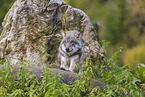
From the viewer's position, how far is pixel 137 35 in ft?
7.14

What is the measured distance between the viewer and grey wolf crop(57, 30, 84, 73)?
4.04m

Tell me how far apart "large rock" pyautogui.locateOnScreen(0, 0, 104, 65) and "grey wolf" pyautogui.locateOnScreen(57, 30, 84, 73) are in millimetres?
317

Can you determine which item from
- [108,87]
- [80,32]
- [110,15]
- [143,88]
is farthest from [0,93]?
[80,32]

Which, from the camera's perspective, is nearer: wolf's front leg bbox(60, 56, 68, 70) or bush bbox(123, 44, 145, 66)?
bush bbox(123, 44, 145, 66)

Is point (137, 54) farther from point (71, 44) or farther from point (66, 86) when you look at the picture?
point (71, 44)

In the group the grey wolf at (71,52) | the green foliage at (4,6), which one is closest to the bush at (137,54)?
the grey wolf at (71,52)

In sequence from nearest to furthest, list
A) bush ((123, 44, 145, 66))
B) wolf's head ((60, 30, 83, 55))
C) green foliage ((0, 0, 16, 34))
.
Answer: bush ((123, 44, 145, 66)), wolf's head ((60, 30, 83, 55)), green foliage ((0, 0, 16, 34))

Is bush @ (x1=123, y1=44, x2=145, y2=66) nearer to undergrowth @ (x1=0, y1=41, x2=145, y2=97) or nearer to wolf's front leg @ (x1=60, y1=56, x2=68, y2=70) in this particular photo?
undergrowth @ (x1=0, y1=41, x2=145, y2=97)

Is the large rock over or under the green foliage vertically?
under

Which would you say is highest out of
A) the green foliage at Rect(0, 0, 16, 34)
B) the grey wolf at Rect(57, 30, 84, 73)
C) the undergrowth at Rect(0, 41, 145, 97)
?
the green foliage at Rect(0, 0, 16, 34)

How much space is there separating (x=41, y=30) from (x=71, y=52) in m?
0.96

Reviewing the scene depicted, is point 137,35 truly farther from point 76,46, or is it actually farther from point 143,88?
point 76,46

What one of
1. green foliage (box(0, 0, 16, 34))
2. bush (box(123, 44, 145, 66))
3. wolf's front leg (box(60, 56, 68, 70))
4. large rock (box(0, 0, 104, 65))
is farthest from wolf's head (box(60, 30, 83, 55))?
green foliage (box(0, 0, 16, 34))

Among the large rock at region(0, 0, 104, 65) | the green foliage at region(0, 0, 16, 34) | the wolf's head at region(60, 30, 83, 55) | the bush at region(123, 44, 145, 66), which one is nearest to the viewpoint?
the bush at region(123, 44, 145, 66)
